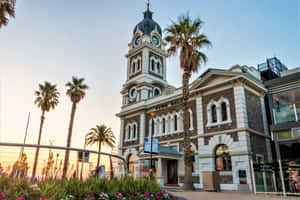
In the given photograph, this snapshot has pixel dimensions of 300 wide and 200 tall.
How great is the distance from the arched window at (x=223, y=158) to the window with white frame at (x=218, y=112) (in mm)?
2436

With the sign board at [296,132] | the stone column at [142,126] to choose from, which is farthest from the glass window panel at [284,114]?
the stone column at [142,126]

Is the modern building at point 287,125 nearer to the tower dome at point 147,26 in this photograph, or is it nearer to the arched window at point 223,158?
the arched window at point 223,158

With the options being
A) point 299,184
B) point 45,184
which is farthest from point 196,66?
point 45,184

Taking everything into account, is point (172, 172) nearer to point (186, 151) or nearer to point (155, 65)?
point (186, 151)

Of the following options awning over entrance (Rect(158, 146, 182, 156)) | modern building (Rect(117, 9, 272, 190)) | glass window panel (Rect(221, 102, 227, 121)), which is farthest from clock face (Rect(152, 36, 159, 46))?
awning over entrance (Rect(158, 146, 182, 156))

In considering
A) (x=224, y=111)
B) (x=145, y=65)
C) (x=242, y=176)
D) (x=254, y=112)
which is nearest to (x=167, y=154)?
(x=224, y=111)

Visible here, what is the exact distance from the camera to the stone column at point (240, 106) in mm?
21547

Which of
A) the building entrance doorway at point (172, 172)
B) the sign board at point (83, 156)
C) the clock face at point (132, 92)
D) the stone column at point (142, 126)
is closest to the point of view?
the sign board at point (83, 156)

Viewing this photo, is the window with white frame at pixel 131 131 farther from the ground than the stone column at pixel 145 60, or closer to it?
closer to it

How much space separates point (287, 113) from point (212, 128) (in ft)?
23.1

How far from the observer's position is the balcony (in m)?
18.5

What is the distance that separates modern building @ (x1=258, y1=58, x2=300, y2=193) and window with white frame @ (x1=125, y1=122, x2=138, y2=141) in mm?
17126

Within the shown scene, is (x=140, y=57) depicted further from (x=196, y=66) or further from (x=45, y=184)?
(x=45, y=184)

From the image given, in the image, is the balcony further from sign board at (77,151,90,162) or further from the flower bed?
sign board at (77,151,90,162)
